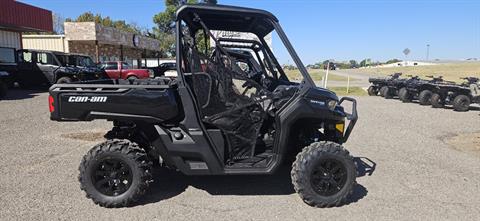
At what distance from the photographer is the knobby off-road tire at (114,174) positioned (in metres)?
4.25

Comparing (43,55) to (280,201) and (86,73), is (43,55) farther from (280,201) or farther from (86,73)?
(280,201)

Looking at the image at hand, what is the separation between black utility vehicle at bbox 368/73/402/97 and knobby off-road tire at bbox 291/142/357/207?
15.1m

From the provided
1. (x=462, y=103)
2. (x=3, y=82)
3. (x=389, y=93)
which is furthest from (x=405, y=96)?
(x=3, y=82)

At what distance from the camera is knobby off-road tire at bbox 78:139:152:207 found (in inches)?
167

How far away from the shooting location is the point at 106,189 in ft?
14.2

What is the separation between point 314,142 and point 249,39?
1849mm

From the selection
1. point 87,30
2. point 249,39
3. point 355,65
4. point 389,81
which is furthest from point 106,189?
point 355,65

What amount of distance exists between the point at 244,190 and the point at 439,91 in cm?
1282

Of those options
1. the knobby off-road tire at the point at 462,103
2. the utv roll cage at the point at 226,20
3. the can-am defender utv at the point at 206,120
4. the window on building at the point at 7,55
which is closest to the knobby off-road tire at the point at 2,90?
the window on building at the point at 7,55

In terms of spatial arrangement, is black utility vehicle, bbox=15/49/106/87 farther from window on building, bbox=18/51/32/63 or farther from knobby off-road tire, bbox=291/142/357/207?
knobby off-road tire, bbox=291/142/357/207

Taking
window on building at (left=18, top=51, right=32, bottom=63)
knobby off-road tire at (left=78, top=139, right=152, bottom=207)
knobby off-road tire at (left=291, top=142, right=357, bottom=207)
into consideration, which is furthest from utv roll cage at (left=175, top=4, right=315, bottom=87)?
window on building at (left=18, top=51, right=32, bottom=63)

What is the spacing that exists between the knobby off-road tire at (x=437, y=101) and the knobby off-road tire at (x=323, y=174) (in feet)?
40.0

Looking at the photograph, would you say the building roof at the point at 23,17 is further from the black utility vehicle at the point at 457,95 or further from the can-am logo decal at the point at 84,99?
the black utility vehicle at the point at 457,95

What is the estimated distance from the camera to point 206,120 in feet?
14.4
